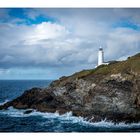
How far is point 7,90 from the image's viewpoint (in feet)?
36.1

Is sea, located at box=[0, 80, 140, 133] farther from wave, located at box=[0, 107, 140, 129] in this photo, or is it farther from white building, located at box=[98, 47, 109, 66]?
white building, located at box=[98, 47, 109, 66]

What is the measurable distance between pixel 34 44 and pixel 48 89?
0.94 meters

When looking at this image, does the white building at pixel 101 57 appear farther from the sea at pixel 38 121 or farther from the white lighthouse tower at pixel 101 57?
the sea at pixel 38 121

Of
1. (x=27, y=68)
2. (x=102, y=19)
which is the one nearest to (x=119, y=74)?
(x=102, y=19)

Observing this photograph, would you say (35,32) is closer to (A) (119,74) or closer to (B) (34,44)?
(B) (34,44)

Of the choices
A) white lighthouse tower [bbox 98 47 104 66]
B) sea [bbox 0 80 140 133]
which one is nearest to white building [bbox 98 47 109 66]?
white lighthouse tower [bbox 98 47 104 66]

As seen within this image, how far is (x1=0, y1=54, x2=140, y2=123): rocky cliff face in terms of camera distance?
11008mm

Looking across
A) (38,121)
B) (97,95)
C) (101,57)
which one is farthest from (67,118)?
(101,57)

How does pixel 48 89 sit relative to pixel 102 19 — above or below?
below

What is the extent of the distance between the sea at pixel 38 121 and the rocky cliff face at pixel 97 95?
0.10m

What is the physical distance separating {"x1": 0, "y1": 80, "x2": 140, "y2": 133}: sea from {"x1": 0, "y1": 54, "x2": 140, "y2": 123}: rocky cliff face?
10 cm

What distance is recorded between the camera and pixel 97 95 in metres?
11.1

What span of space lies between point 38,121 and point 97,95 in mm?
1265
